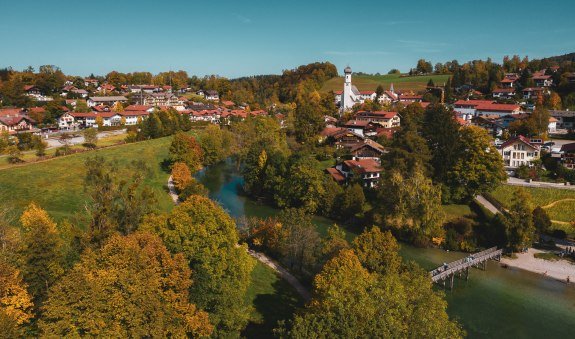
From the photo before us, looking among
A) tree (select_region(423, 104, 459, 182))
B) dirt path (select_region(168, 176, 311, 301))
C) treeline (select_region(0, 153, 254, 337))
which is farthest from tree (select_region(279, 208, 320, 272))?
tree (select_region(423, 104, 459, 182))

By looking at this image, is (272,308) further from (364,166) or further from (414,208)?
(364,166)

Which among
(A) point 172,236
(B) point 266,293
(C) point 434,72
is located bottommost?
(B) point 266,293

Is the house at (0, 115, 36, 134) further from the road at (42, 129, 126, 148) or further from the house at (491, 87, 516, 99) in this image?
the house at (491, 87, 516, 99)

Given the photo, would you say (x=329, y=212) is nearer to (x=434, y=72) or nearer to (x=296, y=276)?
(x=296, y=276)

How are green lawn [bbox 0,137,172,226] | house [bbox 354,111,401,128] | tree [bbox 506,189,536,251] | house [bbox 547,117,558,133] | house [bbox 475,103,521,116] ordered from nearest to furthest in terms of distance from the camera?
tree [bbox 506,189,536,251], green lawn [bbox 0,137,172,226], house [bbox 547,117,558,133], house [bbox 475,103,521,116], house [bbox 354,111,401,128]

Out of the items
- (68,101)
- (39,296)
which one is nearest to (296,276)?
(39,296)
